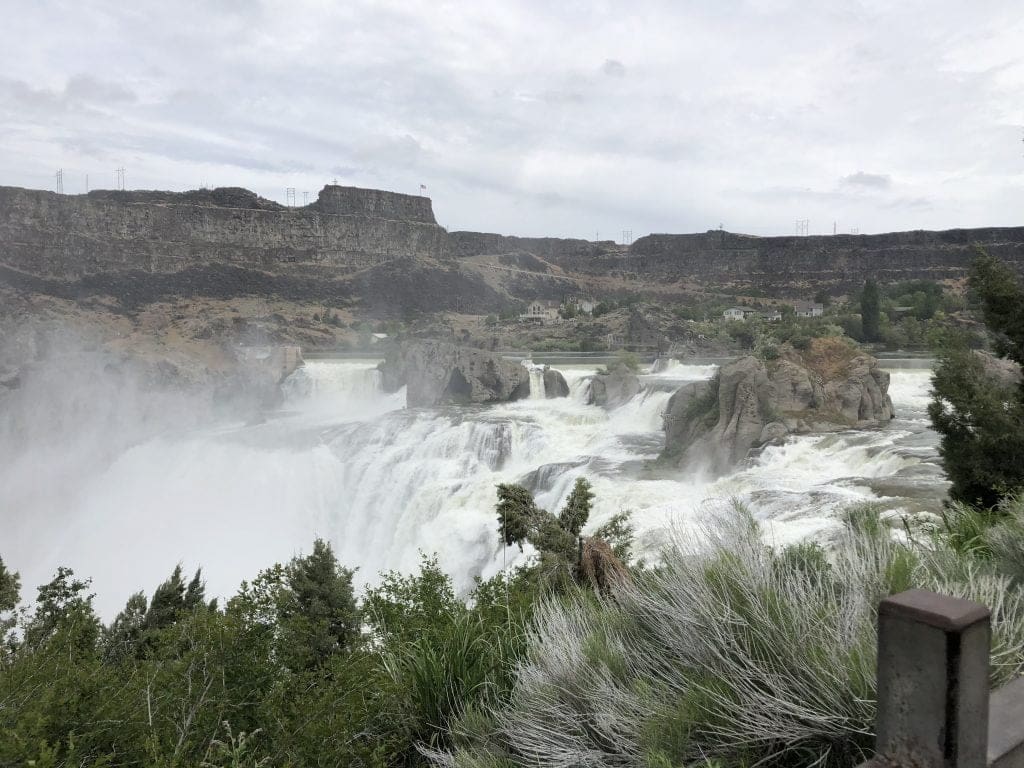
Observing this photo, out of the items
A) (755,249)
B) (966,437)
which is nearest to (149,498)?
(966,437)

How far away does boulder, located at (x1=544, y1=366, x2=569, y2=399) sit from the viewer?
26.4m

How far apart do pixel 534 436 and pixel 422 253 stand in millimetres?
55130

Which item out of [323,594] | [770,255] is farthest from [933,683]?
[770,255]

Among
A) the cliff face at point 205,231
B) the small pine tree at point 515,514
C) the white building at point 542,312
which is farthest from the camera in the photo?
the white building at point 542,312

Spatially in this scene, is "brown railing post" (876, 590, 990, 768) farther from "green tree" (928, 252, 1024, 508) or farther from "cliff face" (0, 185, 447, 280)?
"cliff face" (0, 185, 447, 280)

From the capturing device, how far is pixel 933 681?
1689 mm

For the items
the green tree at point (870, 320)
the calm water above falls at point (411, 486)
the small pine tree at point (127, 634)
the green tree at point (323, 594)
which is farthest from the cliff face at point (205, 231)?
the green tree at point (323, 594)

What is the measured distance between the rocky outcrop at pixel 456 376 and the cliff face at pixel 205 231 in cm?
3828

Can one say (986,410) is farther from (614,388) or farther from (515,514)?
(614,388)

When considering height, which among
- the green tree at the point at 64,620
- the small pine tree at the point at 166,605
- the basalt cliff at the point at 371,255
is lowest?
the small pine tree at the point at 166,605

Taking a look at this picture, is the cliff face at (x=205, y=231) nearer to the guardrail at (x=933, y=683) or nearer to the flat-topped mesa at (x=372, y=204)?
the flat-topped mesa at (x=372, y=204)

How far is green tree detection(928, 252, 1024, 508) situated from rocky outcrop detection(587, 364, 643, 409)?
14.2 m

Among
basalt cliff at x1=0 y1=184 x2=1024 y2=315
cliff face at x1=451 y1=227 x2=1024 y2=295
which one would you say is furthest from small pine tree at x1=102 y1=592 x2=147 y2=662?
cliff face at x1=451 y1=227 x2=1024 y2=295

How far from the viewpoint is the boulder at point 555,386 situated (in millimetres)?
26406
